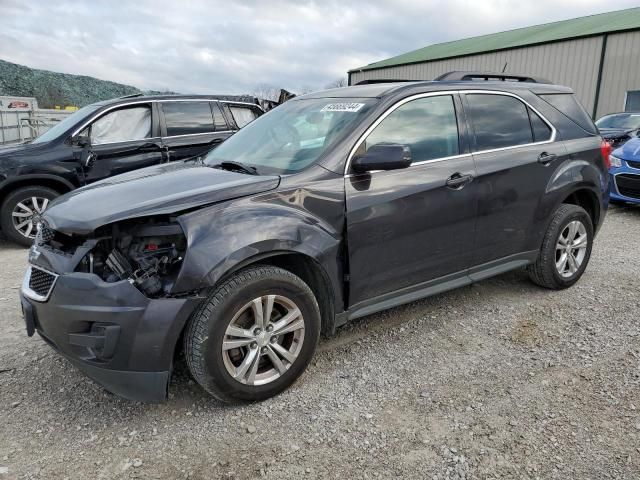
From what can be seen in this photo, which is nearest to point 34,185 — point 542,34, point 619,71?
point 619,71

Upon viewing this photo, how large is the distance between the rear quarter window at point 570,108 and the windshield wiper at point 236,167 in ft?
8.46

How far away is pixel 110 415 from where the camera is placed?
2660 mm

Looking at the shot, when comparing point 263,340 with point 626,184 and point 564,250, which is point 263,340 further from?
point 626,184

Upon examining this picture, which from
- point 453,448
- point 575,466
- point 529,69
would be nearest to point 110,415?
point 453,448

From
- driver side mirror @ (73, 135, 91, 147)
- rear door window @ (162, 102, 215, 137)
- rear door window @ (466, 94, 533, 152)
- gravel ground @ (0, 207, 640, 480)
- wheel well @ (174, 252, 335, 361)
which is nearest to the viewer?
gravel ground @ (0, 207, 640, 480)

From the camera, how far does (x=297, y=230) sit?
2705 millimetres

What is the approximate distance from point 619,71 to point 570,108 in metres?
15.1

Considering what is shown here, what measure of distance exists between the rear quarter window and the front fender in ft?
8.13

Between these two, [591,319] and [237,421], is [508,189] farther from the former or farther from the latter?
[237,421]

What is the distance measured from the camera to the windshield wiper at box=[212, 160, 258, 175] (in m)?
3.05

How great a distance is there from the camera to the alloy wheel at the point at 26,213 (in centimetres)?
601

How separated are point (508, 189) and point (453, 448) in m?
2.03

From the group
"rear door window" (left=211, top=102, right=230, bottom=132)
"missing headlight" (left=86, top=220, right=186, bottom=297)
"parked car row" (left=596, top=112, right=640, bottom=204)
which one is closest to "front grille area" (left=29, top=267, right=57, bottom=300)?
"missing headlight" (left=86, top=220, right=186, bottom=297)

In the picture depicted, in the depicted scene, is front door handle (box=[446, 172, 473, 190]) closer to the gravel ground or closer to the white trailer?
the gravel ground
